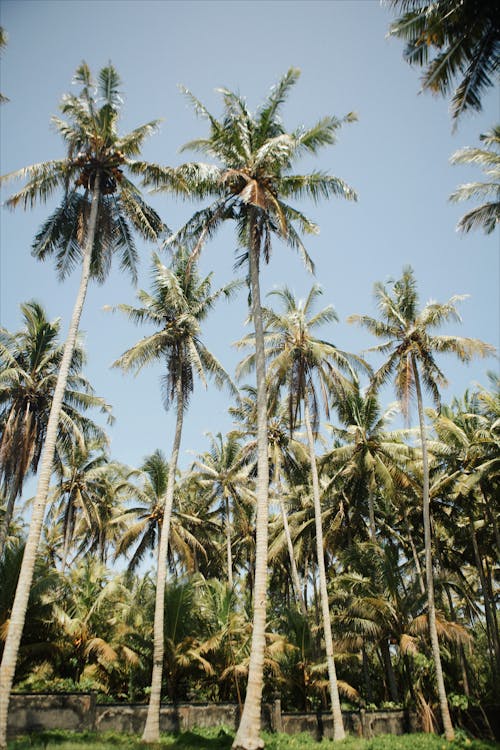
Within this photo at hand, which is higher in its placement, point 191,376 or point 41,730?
point 191,376

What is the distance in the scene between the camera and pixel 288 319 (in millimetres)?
21906

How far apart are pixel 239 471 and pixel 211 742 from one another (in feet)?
53.1

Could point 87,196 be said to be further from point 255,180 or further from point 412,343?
point 412,343

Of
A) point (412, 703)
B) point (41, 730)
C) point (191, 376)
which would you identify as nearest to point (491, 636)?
point (412, 703)

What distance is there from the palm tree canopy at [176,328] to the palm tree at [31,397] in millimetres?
4060

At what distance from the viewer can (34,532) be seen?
42.2ft

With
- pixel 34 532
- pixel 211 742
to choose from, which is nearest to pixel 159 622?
pixel 211 742

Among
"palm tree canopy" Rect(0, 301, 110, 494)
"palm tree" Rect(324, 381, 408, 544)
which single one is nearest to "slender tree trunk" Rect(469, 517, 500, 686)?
"palm tree" Rect(324, 381, 408, 544)

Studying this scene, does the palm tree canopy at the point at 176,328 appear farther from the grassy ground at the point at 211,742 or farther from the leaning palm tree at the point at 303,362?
the grassy ground at the point at 211,742

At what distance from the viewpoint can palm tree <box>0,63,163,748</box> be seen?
1571 centimetres

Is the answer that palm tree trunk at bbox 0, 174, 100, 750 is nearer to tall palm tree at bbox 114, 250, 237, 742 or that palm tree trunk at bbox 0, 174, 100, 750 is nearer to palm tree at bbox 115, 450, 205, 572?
tall palm tree at bbox 114, 250, 237, 742

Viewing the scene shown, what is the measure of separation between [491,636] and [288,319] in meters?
18.3

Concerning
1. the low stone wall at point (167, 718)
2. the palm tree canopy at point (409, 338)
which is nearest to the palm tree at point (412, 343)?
the palm tree canopy at point (409, 338)

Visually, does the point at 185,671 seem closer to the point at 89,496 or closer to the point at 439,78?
the point at 89,496
